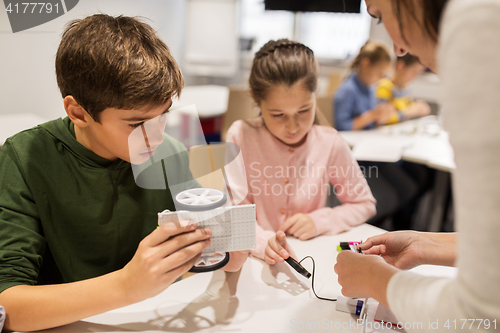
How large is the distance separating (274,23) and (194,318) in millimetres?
807

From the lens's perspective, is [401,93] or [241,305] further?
Answer: [401,93]

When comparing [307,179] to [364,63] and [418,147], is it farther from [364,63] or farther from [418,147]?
[364,63]

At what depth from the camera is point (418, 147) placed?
2.07m

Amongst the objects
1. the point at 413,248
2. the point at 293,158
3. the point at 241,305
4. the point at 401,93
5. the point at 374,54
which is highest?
the point at 374,54

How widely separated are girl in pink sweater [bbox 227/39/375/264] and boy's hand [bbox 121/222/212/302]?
1.10 ft

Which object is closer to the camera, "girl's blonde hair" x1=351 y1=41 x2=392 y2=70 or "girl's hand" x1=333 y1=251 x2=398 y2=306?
"girl's hand" x1=333 y1=251 x2=398 y2=306

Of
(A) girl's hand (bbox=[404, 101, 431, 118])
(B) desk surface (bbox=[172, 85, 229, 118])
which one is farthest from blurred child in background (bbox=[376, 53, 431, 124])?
Answer: (B) desk surface (bbox=[172, 85, 229, 118])

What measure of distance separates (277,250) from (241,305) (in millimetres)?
168

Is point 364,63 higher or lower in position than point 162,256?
higher

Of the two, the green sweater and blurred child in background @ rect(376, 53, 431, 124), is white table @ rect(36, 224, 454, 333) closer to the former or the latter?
the green sweater

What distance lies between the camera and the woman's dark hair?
42 cm

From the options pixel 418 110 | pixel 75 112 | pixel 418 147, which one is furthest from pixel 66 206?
pixel 418 110

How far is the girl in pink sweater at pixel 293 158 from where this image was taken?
958 millimetres

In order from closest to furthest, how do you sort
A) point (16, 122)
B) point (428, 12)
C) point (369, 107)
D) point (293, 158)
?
point (428, 12), point (16, 122), point (293, 158), point (369, 107)
